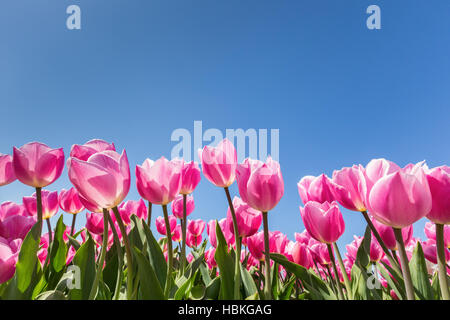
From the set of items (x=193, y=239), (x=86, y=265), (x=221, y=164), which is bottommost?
(x=193, y=239)

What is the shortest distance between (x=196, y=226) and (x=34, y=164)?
5.76 ft

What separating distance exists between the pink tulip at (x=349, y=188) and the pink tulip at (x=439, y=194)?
17 cm

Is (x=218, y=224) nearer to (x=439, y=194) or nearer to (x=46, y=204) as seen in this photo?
(x=439, y=194)

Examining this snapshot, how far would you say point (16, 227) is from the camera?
1332mm

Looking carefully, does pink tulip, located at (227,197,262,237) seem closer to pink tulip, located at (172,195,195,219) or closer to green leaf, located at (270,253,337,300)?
green leaf, located at (270,253,337,300)

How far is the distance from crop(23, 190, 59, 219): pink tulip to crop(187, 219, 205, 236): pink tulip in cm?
109

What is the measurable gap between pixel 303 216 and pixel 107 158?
71 cm

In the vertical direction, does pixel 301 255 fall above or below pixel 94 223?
below

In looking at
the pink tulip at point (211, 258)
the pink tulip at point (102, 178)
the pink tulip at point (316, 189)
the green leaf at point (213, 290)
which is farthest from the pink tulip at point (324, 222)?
the pink tulip at point (211, 258)

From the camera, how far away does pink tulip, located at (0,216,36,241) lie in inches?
52.1

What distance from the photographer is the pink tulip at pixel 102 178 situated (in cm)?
73

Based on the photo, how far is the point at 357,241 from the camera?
1763 millimetres

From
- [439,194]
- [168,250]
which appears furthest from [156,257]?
[439,194]

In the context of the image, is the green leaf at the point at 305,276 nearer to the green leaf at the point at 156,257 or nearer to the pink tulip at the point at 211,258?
the green leaf at the point at 156,257
